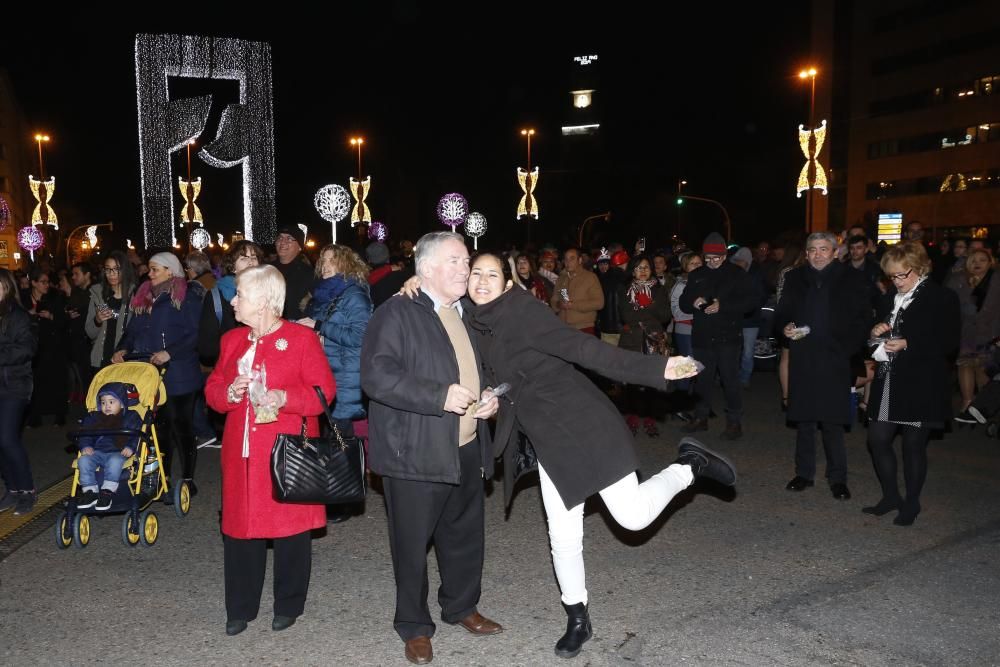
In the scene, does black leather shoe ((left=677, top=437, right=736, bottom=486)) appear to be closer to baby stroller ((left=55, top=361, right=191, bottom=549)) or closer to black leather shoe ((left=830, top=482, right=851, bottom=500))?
black leather shoe ((left=830, top=482, right=851, bottom=500))

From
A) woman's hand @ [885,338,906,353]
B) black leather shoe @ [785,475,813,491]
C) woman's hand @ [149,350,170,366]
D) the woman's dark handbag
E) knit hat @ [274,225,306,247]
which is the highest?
knit hat @ [274,225,306,247]

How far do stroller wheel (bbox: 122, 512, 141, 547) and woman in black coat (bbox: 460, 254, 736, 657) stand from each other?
314cm

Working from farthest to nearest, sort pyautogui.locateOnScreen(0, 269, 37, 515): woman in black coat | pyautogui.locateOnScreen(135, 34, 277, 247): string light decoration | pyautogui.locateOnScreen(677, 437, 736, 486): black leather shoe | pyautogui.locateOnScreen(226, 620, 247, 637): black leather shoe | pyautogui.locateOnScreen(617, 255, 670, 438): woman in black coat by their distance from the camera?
pyautogui.locateOnScreen(135, 34, 277, 247): string light decoration
pyautogui.locateOnScreen(617, 255, 670, 438): woman in black coat
pyautogui.locateOnScreen(0, 269, 37, 515): woman in black coat
pyautogui.locateOnScreen(677, 437, 736, 486): black leather shoe
pyautogui.locateOnScreen(226, 620, 247, 637): black leather shoe

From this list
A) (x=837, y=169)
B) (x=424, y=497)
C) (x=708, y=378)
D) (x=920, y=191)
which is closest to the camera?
(x=424, y=497)

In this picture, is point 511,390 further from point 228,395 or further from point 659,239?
point 659,239

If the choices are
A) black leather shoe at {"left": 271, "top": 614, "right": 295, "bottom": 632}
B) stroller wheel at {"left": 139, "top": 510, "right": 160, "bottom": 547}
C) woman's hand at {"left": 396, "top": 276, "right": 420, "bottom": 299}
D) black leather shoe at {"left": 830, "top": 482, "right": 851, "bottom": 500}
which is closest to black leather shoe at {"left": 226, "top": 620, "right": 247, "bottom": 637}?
black leather shoe at {"left": 271, "top": 614, "right": 295, "bottom": 632}

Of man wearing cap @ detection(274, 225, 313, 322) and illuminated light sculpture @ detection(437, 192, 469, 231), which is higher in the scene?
illuminated light sculpture @ detection(437, 192, 469, 231)

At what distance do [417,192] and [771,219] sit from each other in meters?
34.4

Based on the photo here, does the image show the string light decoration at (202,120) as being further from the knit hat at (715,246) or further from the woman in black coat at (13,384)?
the knit hat at (715,246)

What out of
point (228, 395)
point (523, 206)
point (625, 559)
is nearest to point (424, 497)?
point (228, 395)

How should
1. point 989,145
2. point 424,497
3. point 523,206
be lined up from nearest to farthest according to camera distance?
point 424,497, point 523,206, point 989,145

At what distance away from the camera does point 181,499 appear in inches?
253

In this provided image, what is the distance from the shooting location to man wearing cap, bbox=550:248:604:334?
412 inches

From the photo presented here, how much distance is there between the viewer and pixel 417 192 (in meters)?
60.2
